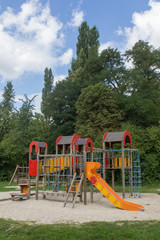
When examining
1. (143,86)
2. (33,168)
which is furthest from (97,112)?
(33,168)

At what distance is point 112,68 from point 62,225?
80.9 feet

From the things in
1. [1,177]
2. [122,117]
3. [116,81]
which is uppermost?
[116,81]

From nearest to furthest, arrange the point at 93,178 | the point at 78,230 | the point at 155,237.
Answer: the point at 155,237 < the point at 78,230 < the point at 93,178

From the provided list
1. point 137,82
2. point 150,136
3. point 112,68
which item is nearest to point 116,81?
point 112,68

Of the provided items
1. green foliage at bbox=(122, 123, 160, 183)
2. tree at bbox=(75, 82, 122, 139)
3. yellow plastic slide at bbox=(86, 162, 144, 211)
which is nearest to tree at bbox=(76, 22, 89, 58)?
tree at bbox=(75, 82, 122, 139)

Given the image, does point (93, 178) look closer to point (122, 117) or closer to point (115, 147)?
point (115, 147)

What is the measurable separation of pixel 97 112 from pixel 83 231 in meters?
19.5

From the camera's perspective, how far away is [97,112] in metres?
24.6

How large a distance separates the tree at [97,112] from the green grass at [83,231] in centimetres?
1644

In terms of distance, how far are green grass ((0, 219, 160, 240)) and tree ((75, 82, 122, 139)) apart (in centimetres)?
1644

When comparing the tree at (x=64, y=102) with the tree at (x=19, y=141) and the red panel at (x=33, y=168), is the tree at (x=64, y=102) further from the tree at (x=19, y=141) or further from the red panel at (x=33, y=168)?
the red panel at (x=33, y=168)

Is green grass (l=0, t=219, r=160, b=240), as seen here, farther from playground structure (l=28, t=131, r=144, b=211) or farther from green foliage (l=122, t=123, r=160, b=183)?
green foliage (l=122, t=123, r=160, b=183)

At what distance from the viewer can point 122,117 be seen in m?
24.6

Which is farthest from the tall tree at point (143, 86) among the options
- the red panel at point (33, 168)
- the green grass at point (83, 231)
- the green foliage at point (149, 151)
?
the green grass at point (83, 231)
